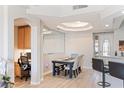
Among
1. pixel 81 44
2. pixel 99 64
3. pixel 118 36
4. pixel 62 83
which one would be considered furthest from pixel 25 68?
pixel 118 36

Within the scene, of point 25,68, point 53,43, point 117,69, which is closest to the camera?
point 117,69

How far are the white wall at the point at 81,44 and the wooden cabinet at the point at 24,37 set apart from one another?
10.3 feet

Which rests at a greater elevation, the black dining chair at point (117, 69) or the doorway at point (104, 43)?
the doorway at point (104, 43)

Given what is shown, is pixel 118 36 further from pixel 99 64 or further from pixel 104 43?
pixel 99 64

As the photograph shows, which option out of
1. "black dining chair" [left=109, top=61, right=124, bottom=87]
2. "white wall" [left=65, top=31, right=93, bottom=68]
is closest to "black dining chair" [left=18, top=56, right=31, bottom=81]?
"black dining chair" [left=109, top=61, right=124, bottom=87]

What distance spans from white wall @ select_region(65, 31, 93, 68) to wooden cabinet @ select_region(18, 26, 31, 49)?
3132 millimetres

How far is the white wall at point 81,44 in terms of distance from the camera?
8.38m

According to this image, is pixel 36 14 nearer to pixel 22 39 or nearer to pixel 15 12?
pixel 15 12

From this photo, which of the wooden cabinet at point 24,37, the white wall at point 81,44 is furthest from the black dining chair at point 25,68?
the white wall at point 81,44

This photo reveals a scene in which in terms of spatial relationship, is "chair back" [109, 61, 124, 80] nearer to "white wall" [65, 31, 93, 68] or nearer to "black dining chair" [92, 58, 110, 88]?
"black dining chair" [92, 58, 110, 88]

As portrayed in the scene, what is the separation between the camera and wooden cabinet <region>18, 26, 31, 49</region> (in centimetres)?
633

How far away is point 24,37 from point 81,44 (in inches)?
142

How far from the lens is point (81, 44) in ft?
28.3

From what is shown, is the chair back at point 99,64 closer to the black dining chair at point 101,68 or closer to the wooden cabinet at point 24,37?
the black dining chair at point 101,68
